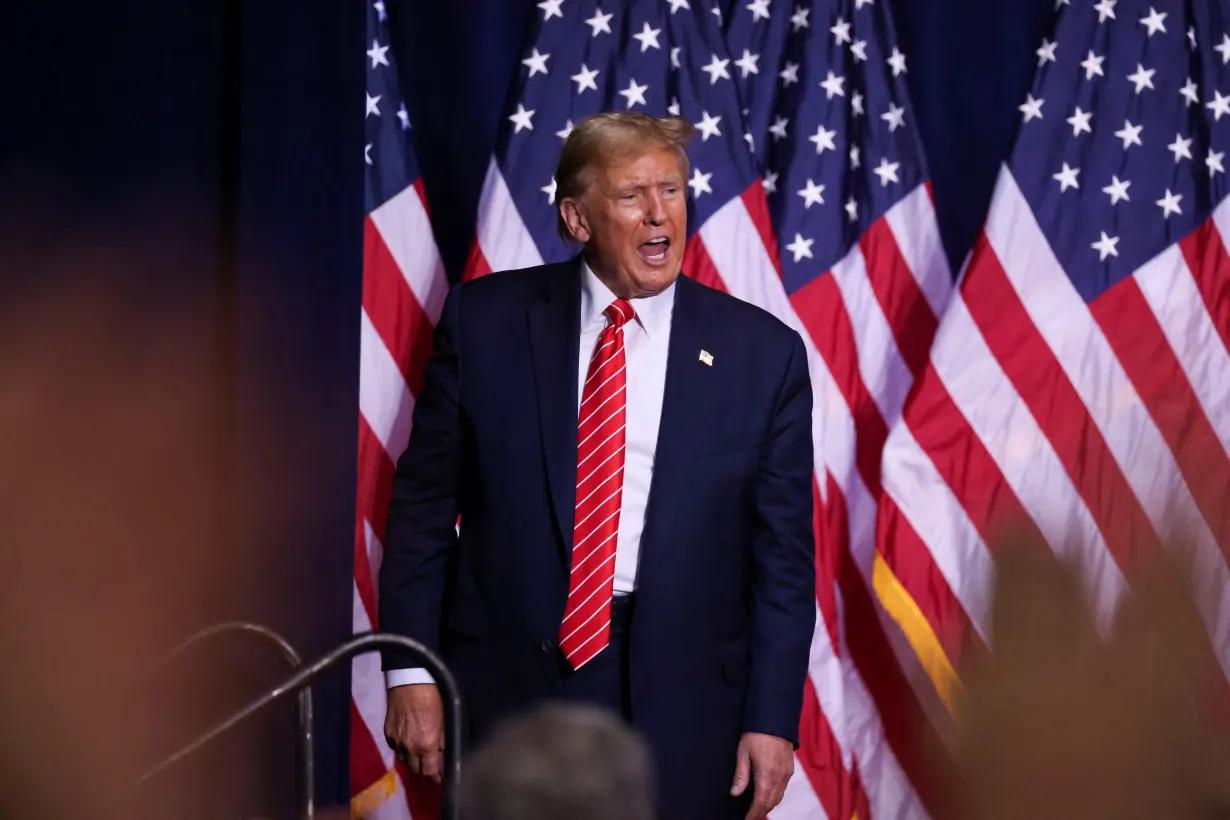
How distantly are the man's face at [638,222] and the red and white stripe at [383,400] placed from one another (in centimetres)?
90

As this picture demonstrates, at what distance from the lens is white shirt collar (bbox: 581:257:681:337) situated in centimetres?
215

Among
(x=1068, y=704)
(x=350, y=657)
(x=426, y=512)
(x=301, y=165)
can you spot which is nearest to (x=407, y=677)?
(x=426, y=512)

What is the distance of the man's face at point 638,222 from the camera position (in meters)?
2.13

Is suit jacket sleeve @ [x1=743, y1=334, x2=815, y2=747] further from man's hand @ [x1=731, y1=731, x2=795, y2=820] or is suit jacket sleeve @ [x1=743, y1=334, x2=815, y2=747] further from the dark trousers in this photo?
the dark trousers

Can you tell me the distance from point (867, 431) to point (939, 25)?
97 cm

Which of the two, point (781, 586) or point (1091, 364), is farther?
point (1091, 364)

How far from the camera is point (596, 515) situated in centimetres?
202

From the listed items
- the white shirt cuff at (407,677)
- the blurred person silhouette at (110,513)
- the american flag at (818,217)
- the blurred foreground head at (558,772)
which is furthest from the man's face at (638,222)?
the blurred foreground head at (558,772)

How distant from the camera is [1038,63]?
3.00 metres

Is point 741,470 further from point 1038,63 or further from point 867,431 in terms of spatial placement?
point 1038,63

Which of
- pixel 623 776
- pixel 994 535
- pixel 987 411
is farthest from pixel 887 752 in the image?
pixel 623 776

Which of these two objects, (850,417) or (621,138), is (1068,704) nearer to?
(621,138)

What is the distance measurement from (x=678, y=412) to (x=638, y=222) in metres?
0.31

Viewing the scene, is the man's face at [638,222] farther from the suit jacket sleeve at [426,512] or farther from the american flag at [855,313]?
the american flag at [855,313]
